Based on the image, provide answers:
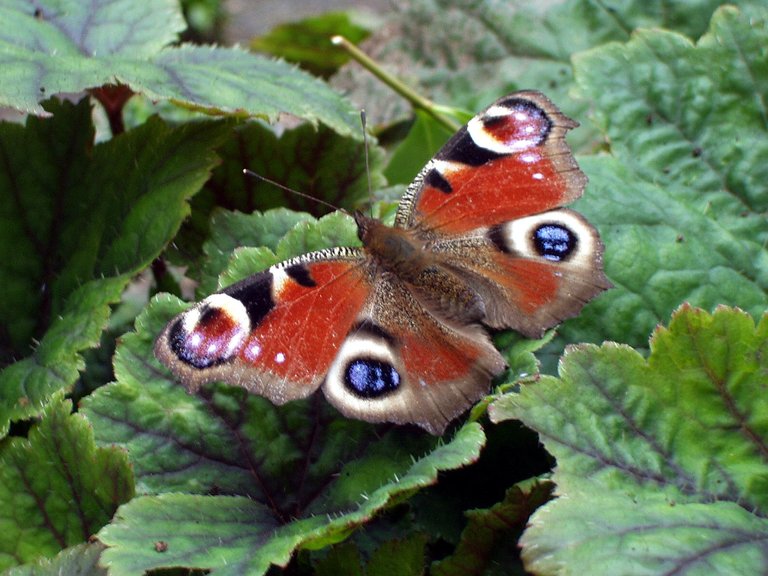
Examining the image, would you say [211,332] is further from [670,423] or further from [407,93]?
[407,93]

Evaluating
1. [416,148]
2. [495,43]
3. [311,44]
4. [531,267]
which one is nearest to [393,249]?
[531,267]


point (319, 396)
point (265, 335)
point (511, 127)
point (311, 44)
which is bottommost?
point (311, 44)

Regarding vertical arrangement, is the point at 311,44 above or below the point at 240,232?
below

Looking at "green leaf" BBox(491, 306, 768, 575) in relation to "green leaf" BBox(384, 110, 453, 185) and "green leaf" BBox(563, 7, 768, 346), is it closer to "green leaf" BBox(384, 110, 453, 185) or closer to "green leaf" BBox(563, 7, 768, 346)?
"green leaf" BBox(563, 7, 768, 346)

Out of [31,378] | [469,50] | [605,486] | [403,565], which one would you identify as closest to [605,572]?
[605,486]

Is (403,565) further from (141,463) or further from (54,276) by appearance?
(54,276)

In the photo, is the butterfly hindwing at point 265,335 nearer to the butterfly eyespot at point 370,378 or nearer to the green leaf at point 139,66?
the butterfly eyespot at point 370,378

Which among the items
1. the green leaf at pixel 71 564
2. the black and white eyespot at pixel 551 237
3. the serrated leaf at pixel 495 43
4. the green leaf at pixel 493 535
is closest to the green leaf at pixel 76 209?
the green leaf at pixel 71 564
